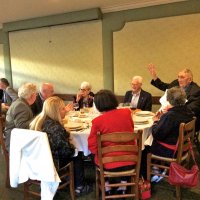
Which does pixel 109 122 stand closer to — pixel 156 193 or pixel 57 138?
Result: pixel 57 138

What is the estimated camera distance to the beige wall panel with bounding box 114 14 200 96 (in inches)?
164

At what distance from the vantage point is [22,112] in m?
2.55

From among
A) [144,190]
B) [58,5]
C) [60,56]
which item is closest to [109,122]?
[144,190]

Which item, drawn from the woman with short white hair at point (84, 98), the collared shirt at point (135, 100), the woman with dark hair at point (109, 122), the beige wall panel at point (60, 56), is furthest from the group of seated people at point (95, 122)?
the beige wall panel at point (60, 56)

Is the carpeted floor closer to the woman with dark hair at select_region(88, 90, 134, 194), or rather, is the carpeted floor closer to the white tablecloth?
the white tablecloth

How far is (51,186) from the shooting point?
221 centimetres

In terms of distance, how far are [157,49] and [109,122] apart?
270cm

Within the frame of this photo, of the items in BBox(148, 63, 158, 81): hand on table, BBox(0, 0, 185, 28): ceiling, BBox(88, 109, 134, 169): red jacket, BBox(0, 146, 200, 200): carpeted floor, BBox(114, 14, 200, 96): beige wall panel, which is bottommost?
BBox(0, 146, 200, 200): carpeted floor

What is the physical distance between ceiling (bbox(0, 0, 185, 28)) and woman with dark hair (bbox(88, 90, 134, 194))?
2.61 metres

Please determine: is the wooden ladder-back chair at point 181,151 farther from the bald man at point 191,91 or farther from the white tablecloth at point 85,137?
the bald man at point 191,91

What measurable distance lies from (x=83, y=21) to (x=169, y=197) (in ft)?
12.0

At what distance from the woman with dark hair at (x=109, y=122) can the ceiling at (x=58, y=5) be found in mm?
2606

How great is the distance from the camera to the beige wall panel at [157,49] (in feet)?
13.7

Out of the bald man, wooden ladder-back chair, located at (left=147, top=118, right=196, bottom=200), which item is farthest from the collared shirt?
wooden ladder-back chair, located at (left=147, top=118, right=196, bottom=200)
